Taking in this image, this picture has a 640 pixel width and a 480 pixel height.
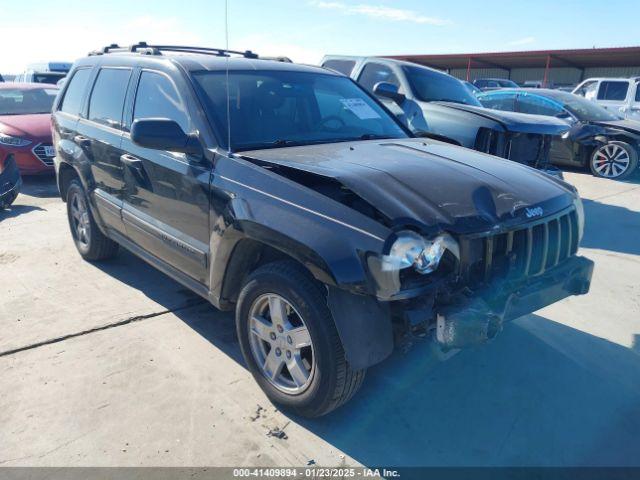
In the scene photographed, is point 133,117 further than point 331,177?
Yes

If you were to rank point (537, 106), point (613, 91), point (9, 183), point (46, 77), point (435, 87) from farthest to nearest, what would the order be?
1. point (613, 91)
2. point (46, 77)
3. point (537, 106)
4. point (435, 87)
5. point (9, 183)

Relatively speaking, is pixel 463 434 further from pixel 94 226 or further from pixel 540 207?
pixel 94 226

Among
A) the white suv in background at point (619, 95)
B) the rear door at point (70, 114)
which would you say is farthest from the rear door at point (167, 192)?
the white suv in background at point (619, 95)

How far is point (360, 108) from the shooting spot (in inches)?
158

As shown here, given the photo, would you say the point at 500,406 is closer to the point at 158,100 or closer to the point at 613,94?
the point at 158,100

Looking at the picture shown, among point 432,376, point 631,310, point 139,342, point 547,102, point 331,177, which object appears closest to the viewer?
point 331,177

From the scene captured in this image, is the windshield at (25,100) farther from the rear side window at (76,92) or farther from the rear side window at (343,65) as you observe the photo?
the rear side window at (343,65)

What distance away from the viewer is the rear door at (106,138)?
401 centimetres

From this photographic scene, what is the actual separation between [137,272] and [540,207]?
3.62 metres

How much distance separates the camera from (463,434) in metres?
2.70

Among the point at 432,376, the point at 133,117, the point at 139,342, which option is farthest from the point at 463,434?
the point at 133,117

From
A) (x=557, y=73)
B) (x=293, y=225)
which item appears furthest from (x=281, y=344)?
(x=557, y=73)

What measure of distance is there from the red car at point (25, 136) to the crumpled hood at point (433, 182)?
267 inches

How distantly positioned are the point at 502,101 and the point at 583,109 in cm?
153
